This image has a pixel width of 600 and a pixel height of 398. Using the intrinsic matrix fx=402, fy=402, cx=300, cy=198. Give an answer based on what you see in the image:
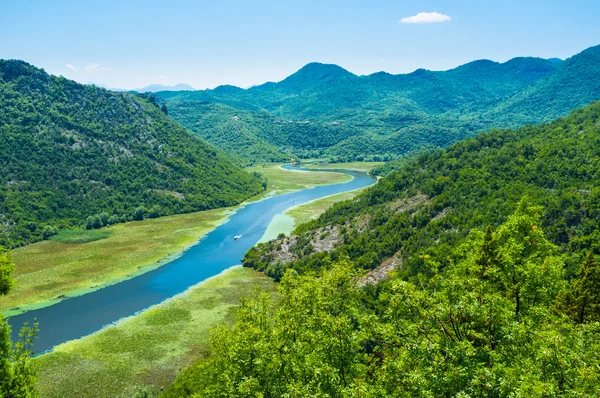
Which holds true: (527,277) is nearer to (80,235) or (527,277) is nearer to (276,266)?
(276,266)

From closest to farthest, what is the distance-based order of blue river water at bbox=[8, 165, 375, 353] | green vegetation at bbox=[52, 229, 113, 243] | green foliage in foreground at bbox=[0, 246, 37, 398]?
green foliage in foreground at bbox=[0, 246, 37, 398] → blue river water at bbox=[8, 165, 375, 353] → green vegetation at bbox=[52, 229, 113, 243]

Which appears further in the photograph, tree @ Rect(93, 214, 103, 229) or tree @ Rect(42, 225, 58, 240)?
tree @ Rect(93, 214, 103, 229)

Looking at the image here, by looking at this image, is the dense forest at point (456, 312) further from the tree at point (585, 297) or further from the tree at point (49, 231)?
the tree at point (49, 231)

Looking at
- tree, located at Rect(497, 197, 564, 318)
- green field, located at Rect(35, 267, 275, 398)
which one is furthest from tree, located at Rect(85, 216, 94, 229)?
tree, located at Rect(497, 197, 564, 318)

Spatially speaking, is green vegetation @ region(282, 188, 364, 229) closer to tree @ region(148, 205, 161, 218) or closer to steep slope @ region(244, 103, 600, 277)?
steep slope @ region(244, 103, 600, 277)

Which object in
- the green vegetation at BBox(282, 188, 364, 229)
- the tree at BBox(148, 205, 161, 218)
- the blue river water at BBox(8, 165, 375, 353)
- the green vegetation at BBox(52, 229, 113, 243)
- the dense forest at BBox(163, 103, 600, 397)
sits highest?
the dense forest at BBox(163, 103, 600, 397)

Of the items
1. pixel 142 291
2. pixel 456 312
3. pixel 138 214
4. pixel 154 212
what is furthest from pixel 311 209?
pixel 456 312

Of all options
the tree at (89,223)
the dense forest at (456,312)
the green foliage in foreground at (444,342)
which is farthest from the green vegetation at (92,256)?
the green foliage in foreground at (444,342)
